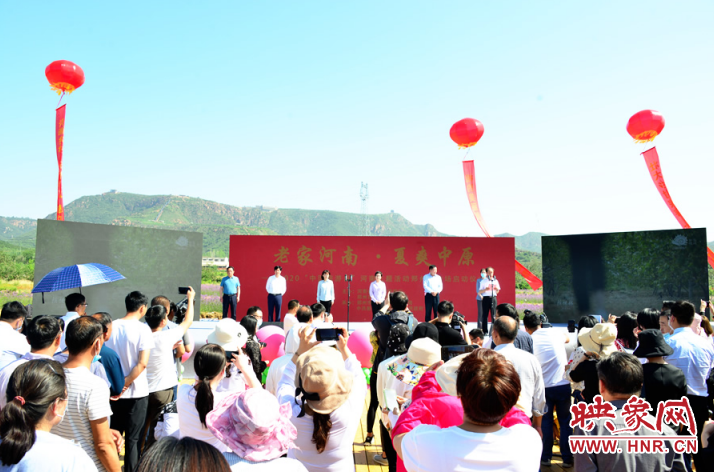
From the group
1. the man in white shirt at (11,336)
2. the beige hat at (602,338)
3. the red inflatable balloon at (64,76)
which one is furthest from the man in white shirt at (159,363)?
the red inflatable balloon at (64,76)

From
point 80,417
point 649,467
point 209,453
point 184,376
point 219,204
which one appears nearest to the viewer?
point 209,453

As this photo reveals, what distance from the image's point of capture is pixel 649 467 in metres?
1.54

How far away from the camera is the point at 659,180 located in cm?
923

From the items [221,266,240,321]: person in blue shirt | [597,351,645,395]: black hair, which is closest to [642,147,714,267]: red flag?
[221,266,240,321]: person in blue shirt

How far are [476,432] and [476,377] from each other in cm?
15

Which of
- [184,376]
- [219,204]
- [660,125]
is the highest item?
[219,204]

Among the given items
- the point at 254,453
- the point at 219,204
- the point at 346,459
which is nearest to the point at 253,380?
the point at 346,459

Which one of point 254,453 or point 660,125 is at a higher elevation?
point 660,125

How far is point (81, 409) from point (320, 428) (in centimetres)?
100

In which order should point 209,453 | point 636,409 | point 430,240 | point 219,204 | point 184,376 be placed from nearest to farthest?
1. point 209,453
2. point 636,409
3. point 184,376
4. point 430,240
5. point 219,204

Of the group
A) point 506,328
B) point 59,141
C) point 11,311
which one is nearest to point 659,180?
point 506,328

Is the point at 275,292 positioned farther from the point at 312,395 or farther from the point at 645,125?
the point at 645,125

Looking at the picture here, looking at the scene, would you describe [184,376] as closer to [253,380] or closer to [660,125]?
[253,380]

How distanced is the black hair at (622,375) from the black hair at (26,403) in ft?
6.51
